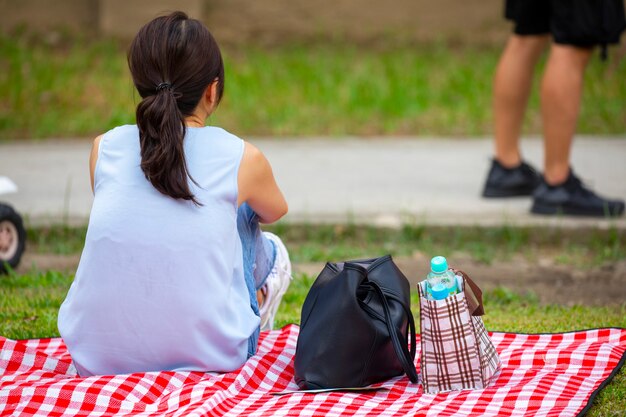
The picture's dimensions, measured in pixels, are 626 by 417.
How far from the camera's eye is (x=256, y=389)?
2924mm

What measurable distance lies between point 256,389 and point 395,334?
0.45m

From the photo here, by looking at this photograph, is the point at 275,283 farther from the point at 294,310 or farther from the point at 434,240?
the point at 434,240

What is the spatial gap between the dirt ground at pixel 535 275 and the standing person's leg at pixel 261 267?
3.65 ft

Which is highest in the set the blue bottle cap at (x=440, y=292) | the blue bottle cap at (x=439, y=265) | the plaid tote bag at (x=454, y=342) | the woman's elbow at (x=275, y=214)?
the woman's elbow at (x=275, y=214)

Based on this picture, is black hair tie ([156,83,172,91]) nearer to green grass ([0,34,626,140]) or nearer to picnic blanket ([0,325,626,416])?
picnic blanket ([0,325,626,416])

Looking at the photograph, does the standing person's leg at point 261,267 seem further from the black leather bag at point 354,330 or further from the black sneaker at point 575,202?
the black sneaker at point 575,202

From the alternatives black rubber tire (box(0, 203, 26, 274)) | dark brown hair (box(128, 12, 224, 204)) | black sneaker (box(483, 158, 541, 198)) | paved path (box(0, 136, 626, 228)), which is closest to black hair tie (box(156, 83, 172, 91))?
dark brown hair (box(128, 12, 224, 204))

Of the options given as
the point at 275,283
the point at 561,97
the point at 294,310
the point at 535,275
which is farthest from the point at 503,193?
the point at 275,283

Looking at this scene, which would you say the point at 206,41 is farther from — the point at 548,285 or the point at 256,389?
the point at 548,285

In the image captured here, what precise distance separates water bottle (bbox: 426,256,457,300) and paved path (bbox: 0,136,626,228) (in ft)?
7.40

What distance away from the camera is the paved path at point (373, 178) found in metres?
5.13

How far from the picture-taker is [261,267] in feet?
10.6

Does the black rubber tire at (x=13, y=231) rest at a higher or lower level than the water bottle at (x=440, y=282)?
lower

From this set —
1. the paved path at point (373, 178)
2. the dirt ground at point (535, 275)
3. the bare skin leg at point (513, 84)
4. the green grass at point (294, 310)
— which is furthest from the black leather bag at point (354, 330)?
the bare skin leg at point (513, 84)
